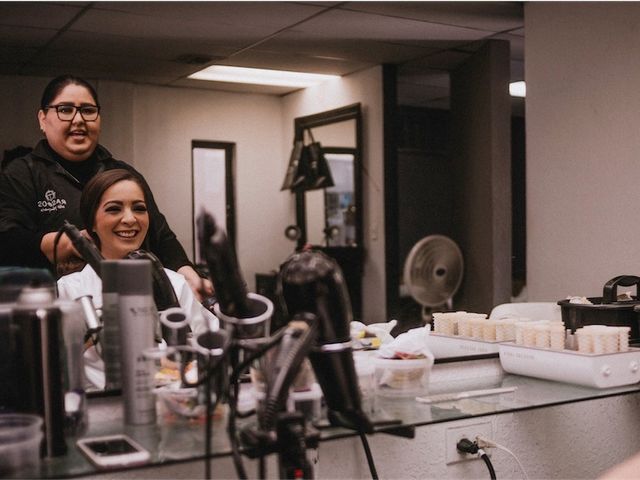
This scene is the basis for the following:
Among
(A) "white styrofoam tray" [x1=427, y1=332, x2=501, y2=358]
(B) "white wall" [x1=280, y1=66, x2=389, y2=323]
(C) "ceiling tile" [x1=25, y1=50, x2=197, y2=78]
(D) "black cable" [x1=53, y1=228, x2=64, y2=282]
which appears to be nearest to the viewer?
(D) "black cable" [x1=53, y1=228, x2=64, y2=282]

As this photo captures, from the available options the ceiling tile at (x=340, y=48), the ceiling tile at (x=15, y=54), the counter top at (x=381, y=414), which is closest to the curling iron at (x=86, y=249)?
the counter top at (x=381, y=414)

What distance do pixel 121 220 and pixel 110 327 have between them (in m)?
0.63

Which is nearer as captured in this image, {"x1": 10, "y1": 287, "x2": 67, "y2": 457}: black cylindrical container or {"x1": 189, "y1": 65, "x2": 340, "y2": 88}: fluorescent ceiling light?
{"x1": 10, "y1": 287, "x2": 67, "y2": 457}: black cylindrical container

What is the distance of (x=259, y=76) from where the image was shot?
5.62m

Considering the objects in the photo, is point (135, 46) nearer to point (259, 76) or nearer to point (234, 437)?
point (259, 76)

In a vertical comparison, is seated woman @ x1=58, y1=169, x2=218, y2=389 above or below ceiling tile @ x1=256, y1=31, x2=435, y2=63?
below

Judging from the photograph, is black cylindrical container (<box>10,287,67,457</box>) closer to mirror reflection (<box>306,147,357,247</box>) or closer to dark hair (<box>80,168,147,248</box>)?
dark hair (<box>80,168,147,248</box>)

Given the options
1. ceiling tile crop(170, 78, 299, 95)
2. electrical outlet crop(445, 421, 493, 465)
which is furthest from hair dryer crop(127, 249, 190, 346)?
ceiling tile crop(170, 78, 299, 95)

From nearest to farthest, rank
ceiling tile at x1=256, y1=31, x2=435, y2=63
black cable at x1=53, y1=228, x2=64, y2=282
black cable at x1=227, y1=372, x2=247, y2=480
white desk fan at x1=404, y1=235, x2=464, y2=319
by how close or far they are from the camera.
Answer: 1. black cable at x1=227, y1=372, x2=247, y2=480
2. black cable at x1=53, y1=228, x2=64, y2=282
3. white desk fan at x1=404, y1=235, x2=464, y2=319
4. ceiling tile at x1=256, y1=31, x2=435, y2=63

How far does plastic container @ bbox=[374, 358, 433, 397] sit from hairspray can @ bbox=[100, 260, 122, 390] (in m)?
0.42

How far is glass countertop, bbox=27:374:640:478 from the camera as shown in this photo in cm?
94

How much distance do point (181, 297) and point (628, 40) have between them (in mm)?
2321

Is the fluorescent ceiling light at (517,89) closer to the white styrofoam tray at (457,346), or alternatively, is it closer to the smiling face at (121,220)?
the white styrofoam tray at (457,346)

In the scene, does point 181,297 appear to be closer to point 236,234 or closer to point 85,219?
point 85,219
